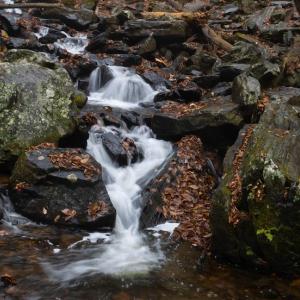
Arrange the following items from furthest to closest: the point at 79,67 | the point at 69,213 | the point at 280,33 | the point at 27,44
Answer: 1. the point at 280,33
2. the point at 27,44
3. the point at 79,67
4. the point at 69,213

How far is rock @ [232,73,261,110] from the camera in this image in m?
9.45

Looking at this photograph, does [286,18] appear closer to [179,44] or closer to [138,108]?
[179,44]

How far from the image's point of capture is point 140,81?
13344 millimetres

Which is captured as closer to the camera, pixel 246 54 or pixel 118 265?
pixel 118 265

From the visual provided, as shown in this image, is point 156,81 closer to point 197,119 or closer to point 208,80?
point 208,80

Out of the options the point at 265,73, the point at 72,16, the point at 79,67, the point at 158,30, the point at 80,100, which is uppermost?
the point at 72,16

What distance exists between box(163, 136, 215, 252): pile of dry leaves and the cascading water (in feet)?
1.57

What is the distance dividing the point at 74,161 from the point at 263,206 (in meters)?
3.57

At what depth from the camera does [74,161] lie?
310 inches

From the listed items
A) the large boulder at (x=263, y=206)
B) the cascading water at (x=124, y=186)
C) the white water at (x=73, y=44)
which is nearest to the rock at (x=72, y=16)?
the white water at (x=73, y=44)

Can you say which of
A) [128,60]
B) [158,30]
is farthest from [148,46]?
[128,60]

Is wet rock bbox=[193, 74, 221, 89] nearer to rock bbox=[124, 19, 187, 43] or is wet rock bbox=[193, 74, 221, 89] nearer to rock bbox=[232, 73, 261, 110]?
rock bbox=[232, 73, 261, 110]

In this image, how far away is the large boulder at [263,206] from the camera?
18.3 ft

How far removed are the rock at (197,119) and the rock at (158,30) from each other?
594cm
